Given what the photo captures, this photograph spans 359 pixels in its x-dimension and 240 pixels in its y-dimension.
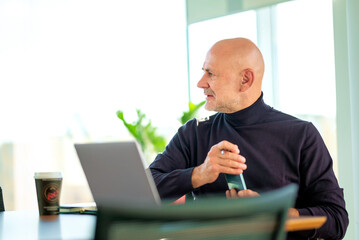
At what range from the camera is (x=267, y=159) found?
88.8 inches

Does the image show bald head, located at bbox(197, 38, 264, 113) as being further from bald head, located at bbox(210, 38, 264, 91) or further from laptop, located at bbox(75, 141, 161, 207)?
Answer: laptop, located at bbox(75, 141, 161, 207)

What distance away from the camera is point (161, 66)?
5.73 m

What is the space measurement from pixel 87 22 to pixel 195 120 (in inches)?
127

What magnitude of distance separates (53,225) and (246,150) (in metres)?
0.97

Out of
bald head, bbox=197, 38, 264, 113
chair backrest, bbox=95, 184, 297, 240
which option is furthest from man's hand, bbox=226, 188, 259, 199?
chair backrest, bbox=95, 184, 297, 240

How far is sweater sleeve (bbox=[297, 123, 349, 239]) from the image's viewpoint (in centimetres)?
195

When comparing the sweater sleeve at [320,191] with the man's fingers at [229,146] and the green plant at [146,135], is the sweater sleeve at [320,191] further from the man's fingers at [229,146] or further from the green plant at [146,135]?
the green plant at [146,135]

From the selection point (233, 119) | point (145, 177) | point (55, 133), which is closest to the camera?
point (145, 177)

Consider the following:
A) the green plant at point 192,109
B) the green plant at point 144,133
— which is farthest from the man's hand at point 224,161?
the green plant at point 144,133

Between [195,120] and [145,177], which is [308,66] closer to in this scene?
[195,120]

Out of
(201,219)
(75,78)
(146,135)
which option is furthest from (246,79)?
(75,78)

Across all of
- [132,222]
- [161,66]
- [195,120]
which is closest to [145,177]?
[132,222]

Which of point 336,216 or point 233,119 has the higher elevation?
point 233,119

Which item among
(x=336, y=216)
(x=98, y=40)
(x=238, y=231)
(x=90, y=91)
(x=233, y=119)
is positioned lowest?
(x=336, y=216)
